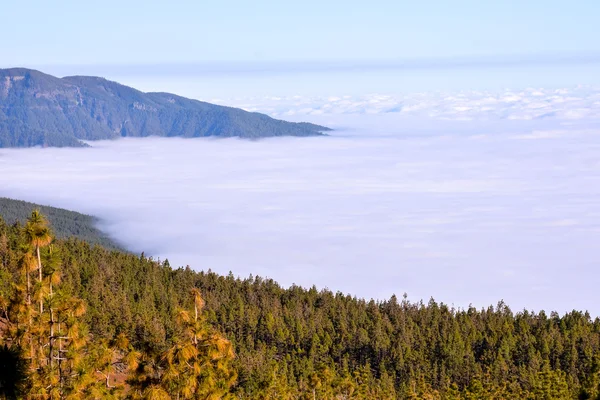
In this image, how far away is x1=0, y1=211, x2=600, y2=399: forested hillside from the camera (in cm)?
11550

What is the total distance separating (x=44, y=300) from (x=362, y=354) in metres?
108

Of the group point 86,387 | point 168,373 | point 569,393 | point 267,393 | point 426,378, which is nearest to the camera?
point 168,373

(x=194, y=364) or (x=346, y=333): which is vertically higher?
(x=194, y=364)

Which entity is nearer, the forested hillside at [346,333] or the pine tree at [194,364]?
the pine tree at [194,364]

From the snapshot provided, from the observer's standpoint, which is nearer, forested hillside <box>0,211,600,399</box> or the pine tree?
the pine tree

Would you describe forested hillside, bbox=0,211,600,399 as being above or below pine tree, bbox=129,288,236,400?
below

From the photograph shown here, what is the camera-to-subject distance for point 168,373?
3020cm

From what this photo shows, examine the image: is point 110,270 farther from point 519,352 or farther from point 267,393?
point 267,393

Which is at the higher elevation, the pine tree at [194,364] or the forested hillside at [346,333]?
the pine tree at [194,364]

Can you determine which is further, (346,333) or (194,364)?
(346,333)

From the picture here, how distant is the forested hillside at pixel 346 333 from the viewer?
379ft

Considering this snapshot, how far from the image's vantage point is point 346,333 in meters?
141

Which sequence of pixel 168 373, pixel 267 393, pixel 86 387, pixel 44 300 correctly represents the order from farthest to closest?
pixel 267 393 → pixel 86 387 → pixel 44 300 → pixel 168 373

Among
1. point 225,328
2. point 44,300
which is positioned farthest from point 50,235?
point 225,328
